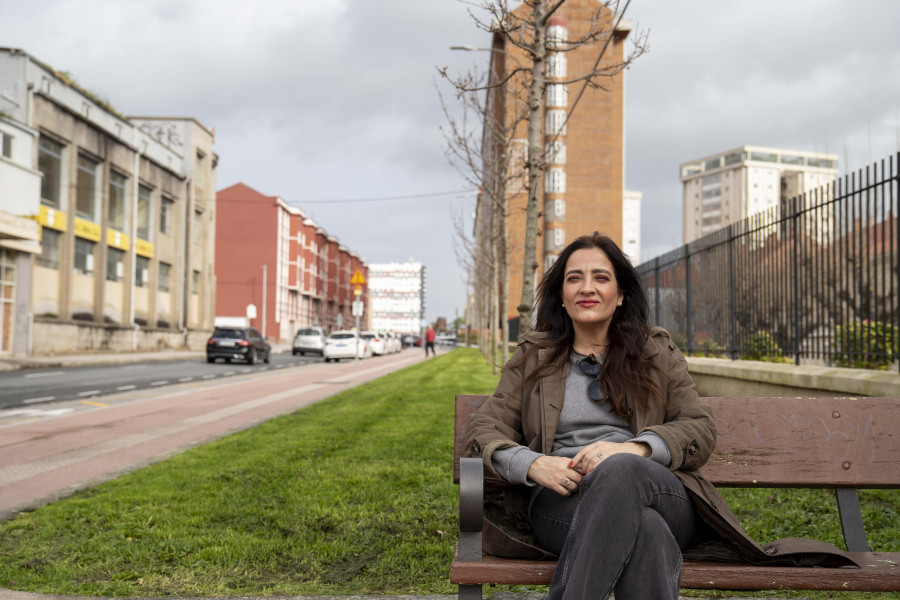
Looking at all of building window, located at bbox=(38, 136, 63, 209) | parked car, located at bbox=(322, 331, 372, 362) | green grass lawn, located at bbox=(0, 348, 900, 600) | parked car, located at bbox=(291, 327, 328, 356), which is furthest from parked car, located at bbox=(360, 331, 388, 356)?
green grass lawn, located at bbox=(0, 348, 900, 600)

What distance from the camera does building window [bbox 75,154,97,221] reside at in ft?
119

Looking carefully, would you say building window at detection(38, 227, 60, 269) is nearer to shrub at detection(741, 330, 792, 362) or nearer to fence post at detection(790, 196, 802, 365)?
shrub at detection(741, 330, 792, 362)

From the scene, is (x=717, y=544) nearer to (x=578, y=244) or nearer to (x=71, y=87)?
(x=578, y=244)

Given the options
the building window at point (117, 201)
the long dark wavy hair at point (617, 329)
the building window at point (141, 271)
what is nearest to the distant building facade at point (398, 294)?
the building window at point (141, 271)

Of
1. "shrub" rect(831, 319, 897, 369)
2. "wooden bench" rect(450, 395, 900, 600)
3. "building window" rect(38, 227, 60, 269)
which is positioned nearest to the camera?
"wooden bench" rect(450, 395, 900, 600)

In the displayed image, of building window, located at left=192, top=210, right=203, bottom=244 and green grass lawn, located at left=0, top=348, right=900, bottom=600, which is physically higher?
building window, located at left=192, top=210, right=203, bottom=244

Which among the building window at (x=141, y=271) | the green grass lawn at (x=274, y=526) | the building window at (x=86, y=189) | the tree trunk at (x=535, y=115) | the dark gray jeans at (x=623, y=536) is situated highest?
the building window at (x=86, y=189)

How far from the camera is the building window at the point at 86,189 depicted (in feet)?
119

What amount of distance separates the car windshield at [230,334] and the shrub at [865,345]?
28257mm

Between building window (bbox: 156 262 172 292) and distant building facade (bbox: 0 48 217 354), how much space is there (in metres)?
0.07

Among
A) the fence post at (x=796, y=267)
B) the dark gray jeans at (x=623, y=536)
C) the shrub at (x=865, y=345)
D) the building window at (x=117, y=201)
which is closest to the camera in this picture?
the dark gray jeans at (x=623, y=536)

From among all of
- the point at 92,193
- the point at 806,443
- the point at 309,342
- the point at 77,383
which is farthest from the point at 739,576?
the point at 309,342

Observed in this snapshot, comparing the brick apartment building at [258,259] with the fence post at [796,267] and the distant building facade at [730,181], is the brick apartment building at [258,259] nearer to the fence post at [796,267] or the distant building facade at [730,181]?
the fence post at [796,267]

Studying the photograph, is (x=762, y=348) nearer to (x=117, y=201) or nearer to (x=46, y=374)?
(x=46, y=374)
